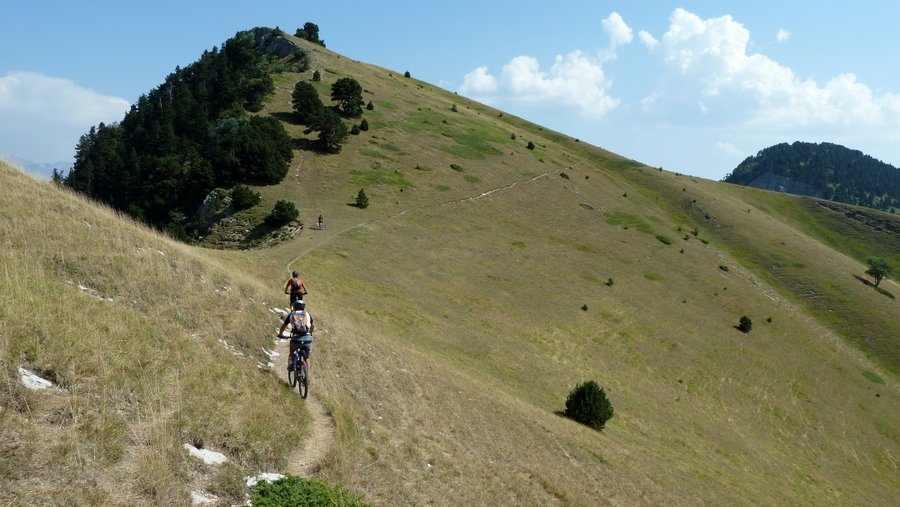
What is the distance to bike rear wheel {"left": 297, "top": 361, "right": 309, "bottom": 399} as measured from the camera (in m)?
14.7

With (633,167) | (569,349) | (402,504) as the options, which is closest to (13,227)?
(402,504)

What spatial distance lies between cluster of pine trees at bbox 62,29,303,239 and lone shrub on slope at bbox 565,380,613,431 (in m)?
38.1

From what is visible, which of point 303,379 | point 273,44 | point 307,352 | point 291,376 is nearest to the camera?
point 303,379

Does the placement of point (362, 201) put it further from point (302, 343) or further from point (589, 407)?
point (302, 343)

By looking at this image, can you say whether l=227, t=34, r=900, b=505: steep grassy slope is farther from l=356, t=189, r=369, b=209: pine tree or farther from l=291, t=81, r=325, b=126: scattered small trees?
l=291, t=81, r=325, b=126: scattered small trees

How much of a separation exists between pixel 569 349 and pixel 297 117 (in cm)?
5447

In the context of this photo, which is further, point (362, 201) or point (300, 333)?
point (362, 201)

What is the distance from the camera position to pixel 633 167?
399 feet

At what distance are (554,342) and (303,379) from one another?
1139 inches

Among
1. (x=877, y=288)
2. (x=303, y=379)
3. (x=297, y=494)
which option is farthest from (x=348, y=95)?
(x=877, y=288)

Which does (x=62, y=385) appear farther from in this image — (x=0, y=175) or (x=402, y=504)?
(x=0, y=175)

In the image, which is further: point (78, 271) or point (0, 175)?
point (0, 175)

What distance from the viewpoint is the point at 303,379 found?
1473 centimetres

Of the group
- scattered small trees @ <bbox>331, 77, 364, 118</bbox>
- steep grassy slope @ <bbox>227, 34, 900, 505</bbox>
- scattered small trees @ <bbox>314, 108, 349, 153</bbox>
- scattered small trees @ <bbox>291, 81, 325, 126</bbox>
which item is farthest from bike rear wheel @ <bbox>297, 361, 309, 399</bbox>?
scattered small trees @ <bbox>331, 77, 364, 118</bbox>
